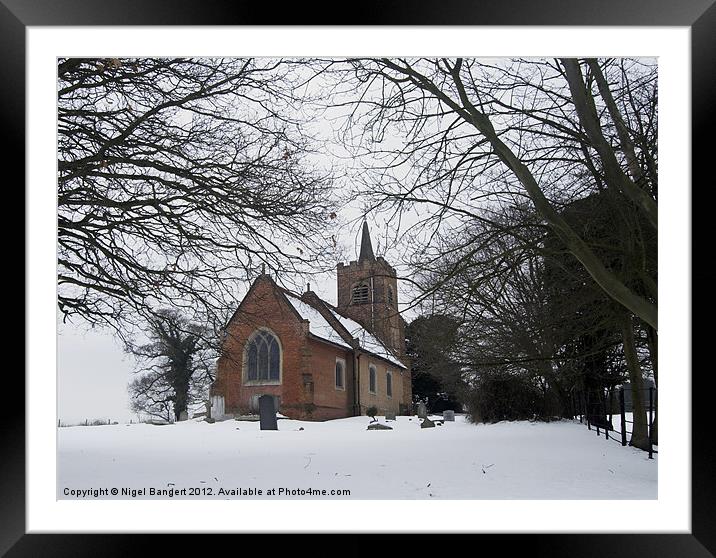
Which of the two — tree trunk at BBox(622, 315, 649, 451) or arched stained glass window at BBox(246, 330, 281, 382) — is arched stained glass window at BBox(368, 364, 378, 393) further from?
tree trunk at BBox(622, 315, 649, 451)

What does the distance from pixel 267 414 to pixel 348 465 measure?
4.98 meters

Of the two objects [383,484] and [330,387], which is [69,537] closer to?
[383,484]

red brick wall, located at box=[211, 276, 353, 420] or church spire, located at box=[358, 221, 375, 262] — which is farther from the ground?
church spire, located at box=[358, 221, 375, 262]

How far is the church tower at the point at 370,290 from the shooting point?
711cm

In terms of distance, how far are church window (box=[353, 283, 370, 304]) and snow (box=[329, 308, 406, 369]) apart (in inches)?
29.4

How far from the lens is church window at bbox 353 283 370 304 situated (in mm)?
7293

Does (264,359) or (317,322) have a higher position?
(317,322)

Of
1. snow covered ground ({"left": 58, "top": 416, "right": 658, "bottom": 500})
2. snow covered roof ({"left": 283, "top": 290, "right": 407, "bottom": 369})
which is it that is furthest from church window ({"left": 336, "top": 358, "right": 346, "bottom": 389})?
snow covered ground ({"left": 58, "top": 416, "right": 658, "bottom": 500})

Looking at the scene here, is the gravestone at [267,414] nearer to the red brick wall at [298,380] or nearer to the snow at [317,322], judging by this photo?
the red brick wall at [298,380]

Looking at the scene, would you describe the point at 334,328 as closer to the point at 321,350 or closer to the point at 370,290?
the point at 370,290

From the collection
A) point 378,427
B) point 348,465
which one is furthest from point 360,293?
point 378,427

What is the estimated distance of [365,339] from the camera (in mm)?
8727
